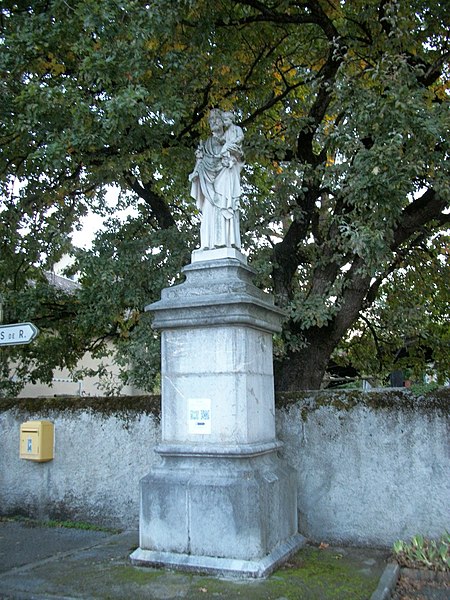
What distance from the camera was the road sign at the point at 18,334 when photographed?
6.21 meters

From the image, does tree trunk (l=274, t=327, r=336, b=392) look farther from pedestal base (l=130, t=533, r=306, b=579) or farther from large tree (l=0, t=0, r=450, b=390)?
pedestal base (l=130, t=533, r=306, b=579)

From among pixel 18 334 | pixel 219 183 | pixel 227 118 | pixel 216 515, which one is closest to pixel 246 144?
pixel 227 118

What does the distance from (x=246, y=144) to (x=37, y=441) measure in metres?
5.27

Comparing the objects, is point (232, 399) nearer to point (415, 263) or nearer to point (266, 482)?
point (266, 482)

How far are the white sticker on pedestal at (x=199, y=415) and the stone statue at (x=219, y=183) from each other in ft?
5.55

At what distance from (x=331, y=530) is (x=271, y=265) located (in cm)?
411

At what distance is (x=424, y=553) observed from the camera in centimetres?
570

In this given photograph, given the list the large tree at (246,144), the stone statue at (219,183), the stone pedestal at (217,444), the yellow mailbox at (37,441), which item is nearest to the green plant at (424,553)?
the stone pedestal at (217,444)

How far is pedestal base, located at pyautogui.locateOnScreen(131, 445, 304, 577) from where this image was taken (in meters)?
5.41

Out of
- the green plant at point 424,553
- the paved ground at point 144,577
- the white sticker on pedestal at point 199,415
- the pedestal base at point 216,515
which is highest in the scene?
the white sticker on pedestal at point 199,415

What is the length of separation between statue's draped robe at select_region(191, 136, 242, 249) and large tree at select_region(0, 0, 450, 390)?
1.15m

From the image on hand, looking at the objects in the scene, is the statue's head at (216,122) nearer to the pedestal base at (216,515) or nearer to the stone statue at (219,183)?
the stone statue at (219,183)

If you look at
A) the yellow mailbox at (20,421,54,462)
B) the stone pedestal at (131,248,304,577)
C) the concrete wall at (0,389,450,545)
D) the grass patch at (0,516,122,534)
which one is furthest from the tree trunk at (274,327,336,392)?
the yellow mailbox at (20,421,54,462)

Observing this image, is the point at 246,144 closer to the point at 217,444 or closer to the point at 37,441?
the point at 217,444
